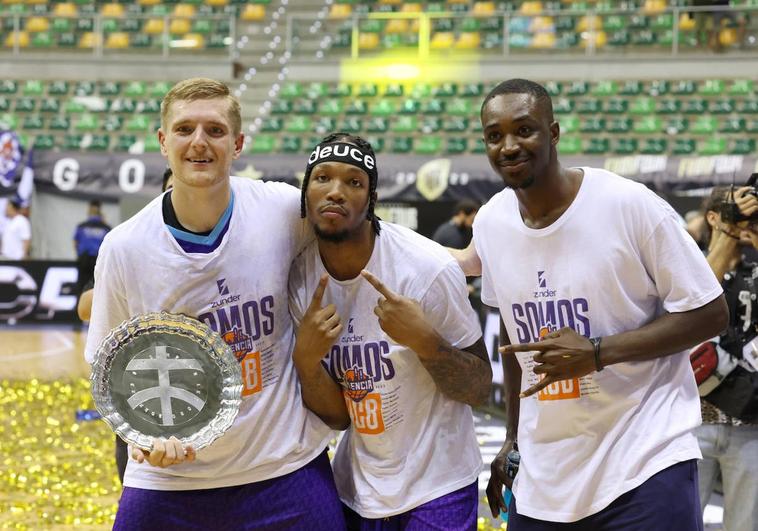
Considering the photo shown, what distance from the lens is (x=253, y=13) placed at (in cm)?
1978

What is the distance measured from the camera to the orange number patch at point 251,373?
281 centimetres

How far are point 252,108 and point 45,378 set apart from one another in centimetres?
967

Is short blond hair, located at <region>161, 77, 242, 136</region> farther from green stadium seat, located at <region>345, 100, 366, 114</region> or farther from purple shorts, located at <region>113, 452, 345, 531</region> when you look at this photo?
green stadium seat, located at <region>345, 100, 366, 114</region>

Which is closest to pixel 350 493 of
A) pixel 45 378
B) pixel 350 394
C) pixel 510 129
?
pixel 350 394

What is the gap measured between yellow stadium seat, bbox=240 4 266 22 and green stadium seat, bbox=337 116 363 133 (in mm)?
3809

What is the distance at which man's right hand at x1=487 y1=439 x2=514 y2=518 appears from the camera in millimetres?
2963

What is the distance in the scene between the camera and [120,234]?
281 cm

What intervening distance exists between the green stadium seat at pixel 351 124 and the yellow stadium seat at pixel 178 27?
375cm

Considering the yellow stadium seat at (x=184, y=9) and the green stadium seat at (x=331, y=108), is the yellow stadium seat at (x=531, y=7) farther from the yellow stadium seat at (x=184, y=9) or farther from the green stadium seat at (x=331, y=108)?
the yellow stadium seat at (x=184, y=9)

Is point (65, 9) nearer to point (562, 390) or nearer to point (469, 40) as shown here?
point (469, 40)

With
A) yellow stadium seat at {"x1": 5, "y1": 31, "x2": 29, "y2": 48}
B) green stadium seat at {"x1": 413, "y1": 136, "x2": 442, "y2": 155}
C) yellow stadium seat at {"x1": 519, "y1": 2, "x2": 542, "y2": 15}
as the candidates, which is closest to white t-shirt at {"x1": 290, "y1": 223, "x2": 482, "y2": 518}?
green stadium seat at {"x1": 413, "y1": 136, "x2": 442, "y2": 155}

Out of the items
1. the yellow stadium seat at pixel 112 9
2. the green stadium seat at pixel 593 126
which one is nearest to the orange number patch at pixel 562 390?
the green stadium seat at pixel 593 126

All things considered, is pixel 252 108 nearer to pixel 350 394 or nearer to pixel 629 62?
pixel 629 62

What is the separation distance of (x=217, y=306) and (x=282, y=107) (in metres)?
15.4
